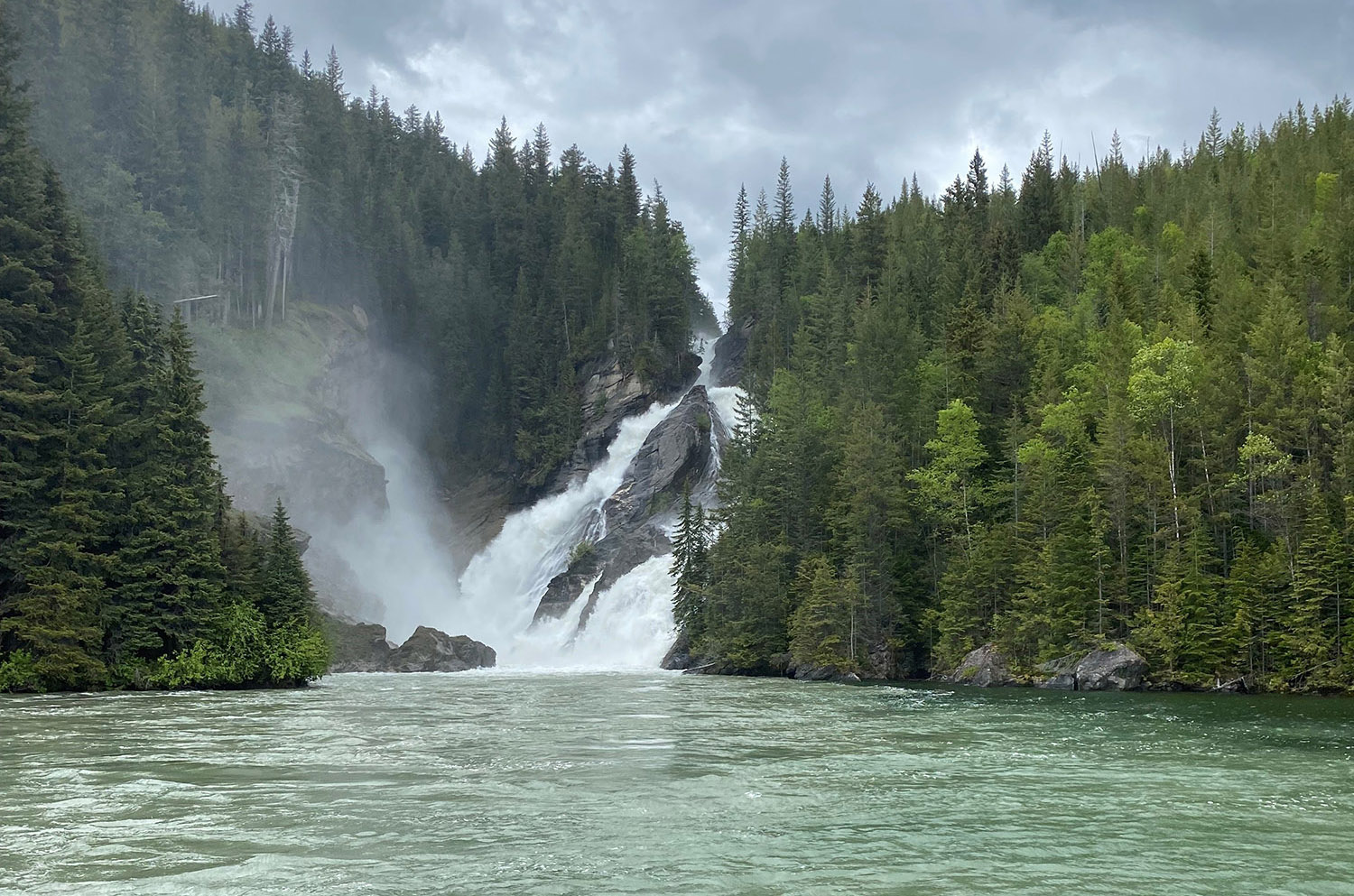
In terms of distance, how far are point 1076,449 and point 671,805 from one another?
52720 mm

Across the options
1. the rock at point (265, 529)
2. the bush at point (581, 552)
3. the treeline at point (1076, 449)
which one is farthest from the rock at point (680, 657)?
the rock at point (265, 529)

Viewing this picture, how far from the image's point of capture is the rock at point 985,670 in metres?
54.0

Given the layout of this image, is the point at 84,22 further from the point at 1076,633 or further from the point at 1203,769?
the point at 1203,769

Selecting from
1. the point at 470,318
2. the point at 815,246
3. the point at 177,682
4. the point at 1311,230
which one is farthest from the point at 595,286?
the point at 177,682

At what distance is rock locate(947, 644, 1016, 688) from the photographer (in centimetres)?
5397

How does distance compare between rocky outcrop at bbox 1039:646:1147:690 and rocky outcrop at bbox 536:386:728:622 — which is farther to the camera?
rocky outcrop at bbox 536:386:728:622

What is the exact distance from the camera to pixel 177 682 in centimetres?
4753

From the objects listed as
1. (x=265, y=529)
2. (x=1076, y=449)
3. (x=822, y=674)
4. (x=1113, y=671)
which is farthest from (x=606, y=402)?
(x=1113, y=671)

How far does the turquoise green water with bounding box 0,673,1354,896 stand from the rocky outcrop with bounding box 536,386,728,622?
57.3 meters

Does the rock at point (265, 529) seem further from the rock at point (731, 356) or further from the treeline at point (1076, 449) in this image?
the rock at point (731, 356)

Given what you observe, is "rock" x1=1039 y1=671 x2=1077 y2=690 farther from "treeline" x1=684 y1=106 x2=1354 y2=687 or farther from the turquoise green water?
the turquoise green water

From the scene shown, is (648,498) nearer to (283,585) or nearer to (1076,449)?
(1076,449)

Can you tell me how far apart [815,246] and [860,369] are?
4341cm

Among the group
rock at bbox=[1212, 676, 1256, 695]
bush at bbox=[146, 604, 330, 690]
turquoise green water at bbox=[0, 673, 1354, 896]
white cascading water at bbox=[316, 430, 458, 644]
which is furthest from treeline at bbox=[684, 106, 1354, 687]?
white cascading water at bbox=[316, 430, 458, 644]
